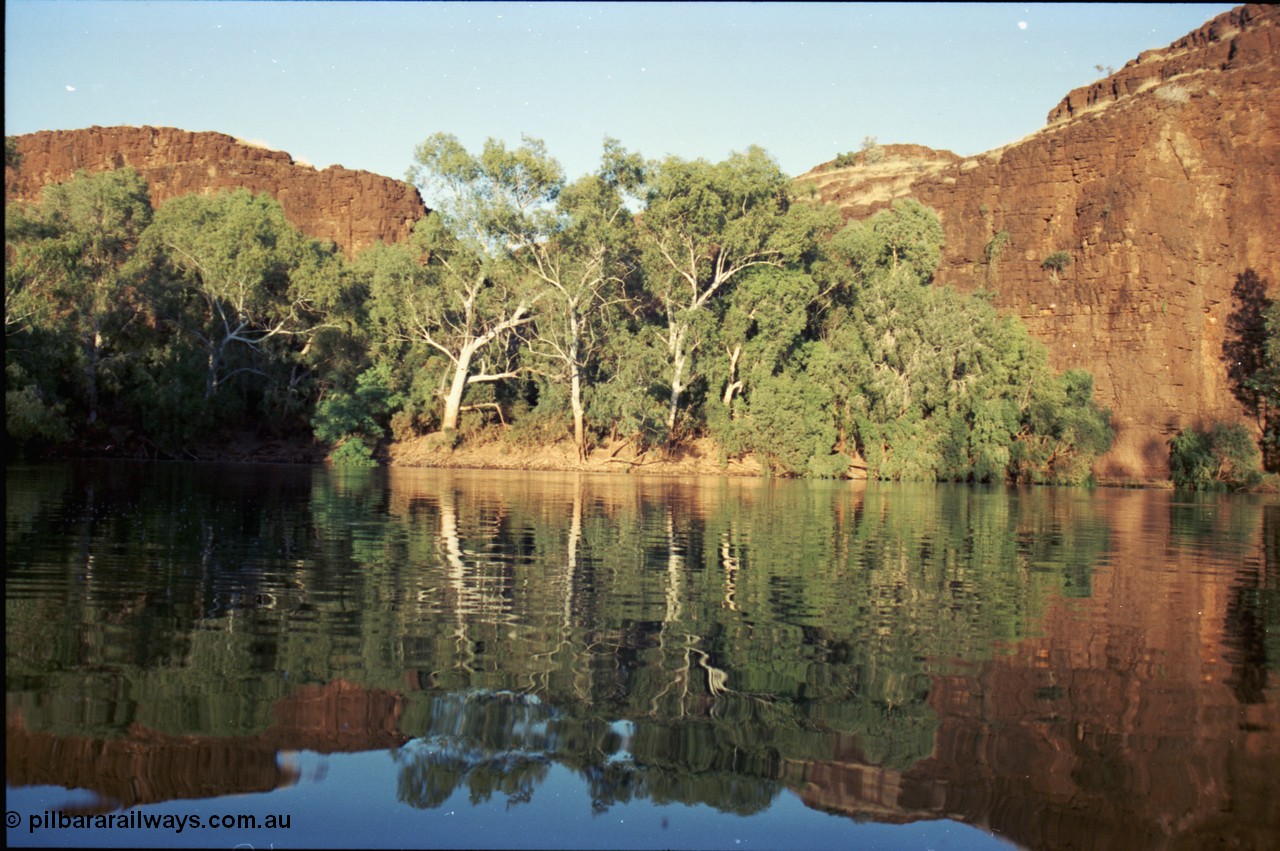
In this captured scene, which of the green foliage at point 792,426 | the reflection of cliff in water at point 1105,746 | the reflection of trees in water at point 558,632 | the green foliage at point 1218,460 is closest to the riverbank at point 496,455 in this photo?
the green foliage at point 1218,460

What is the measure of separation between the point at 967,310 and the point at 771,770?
51.3m

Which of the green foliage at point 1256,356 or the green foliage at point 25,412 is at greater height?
the green foliage at point 1256,356

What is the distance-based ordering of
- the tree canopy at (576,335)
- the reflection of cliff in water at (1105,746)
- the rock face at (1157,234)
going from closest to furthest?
the reflection of cliff in water at (1105,746), the tree canopy at (576,335), the rock face at (1157,234)

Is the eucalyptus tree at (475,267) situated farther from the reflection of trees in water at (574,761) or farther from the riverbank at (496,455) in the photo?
the reflection of trees in water at (574,761)

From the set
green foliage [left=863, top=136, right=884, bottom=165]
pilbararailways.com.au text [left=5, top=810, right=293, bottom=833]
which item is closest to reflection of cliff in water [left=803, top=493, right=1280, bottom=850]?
pilbararailways.com.au text [left=5, top=810, right=293, bottom=833]

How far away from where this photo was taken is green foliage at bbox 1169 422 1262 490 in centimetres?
5378

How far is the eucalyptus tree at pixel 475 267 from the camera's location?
52.1m

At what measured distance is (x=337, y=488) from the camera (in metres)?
30.5

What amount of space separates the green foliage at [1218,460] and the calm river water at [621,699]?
4366 centimetres

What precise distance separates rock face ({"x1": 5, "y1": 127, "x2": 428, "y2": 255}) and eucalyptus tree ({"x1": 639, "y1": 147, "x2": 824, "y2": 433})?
192 ft

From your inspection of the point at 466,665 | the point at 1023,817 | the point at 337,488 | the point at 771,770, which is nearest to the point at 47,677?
the point at 466,665

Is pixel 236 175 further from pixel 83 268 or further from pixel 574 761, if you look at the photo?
pixel 574 761

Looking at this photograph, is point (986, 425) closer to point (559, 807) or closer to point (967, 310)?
point (967, 310)

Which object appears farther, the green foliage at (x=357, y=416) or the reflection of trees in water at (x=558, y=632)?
the green foliage at (x=357, y=416)
